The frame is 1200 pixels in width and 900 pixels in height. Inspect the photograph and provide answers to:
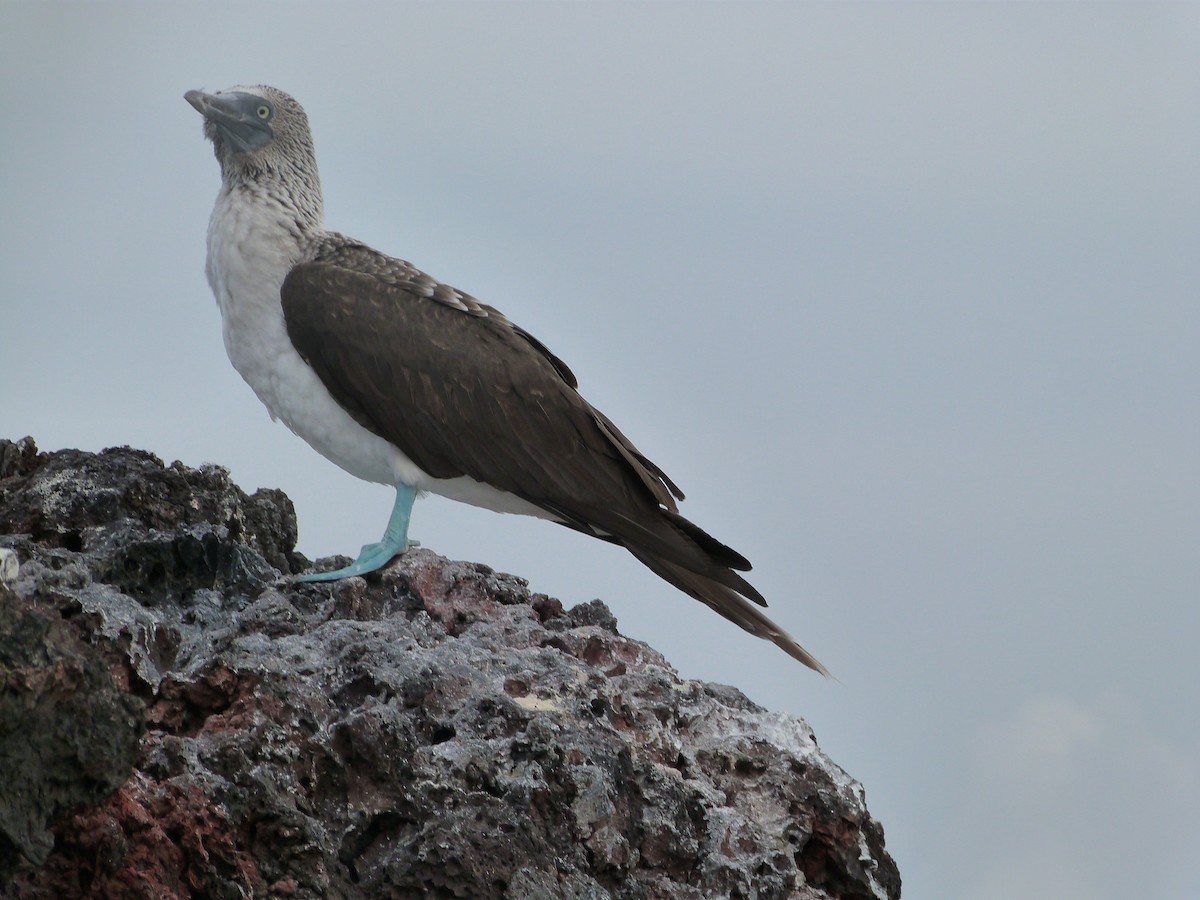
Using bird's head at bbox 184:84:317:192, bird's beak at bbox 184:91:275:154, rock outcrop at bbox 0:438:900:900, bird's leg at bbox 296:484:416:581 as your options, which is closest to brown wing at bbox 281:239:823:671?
bird's leg at bbox 296:484:416:581

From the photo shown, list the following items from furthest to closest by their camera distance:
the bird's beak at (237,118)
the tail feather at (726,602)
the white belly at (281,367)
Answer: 1. the bird's beak at (237,118)
2. the white belly at (281,367)
3. the tail feather at (726,602)

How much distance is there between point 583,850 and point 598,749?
1.22 ft

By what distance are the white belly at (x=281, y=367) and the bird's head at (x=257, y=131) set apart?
0.48 m

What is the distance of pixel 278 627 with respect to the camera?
581 centimetres

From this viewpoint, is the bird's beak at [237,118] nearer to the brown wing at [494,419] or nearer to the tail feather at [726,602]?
the brown wing at [494,419]

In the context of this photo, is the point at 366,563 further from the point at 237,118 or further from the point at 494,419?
the point at 237,118

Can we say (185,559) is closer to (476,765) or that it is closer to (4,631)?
(476,765)

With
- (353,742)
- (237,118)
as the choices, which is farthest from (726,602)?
(237,118)

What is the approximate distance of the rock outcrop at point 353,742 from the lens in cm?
417

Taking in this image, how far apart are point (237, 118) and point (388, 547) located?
3.06 metres

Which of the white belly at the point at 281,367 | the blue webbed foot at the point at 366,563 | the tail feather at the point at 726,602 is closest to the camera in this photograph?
the blue webbed foot at the point at 366,563

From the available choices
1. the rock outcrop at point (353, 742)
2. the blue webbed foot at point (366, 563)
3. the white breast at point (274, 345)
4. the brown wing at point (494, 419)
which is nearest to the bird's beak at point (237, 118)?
the white breast at point (274, 345)

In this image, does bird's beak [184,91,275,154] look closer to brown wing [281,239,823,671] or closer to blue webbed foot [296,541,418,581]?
brown wing [281,239,823,671]

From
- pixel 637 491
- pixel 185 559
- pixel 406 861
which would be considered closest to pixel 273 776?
pixel 406 861
